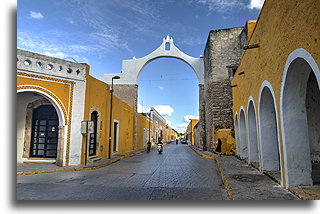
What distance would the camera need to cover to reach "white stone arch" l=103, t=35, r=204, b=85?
805 inches

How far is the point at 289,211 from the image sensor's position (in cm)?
314

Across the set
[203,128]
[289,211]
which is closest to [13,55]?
[289,211]

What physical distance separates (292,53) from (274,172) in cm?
341

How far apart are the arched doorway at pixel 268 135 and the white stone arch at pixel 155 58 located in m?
14.7

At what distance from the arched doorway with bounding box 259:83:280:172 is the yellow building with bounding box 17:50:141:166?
6.40 metres

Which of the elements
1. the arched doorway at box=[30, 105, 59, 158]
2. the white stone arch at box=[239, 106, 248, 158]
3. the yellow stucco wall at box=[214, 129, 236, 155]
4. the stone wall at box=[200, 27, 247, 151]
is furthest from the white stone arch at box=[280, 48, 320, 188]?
the stone wall at box=[200, 27, 247, 151]

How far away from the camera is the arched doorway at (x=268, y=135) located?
580 cm

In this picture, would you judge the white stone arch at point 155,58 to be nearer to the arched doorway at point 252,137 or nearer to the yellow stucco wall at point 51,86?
the yellow stucco wall at point 51,86

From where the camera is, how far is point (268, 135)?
231 inches

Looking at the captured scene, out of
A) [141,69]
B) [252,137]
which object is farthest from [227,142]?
[141,69]

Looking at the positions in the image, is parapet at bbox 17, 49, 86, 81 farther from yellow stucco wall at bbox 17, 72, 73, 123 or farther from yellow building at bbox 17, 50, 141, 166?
yellow stucco wall at bbox 17, 72, 73, 123

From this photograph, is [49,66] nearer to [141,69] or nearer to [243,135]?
[243,135]

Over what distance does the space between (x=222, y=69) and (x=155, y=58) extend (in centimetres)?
778

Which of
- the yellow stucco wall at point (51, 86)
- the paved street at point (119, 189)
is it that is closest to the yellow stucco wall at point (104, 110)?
the yellow stucco wall at point (51, 86)
